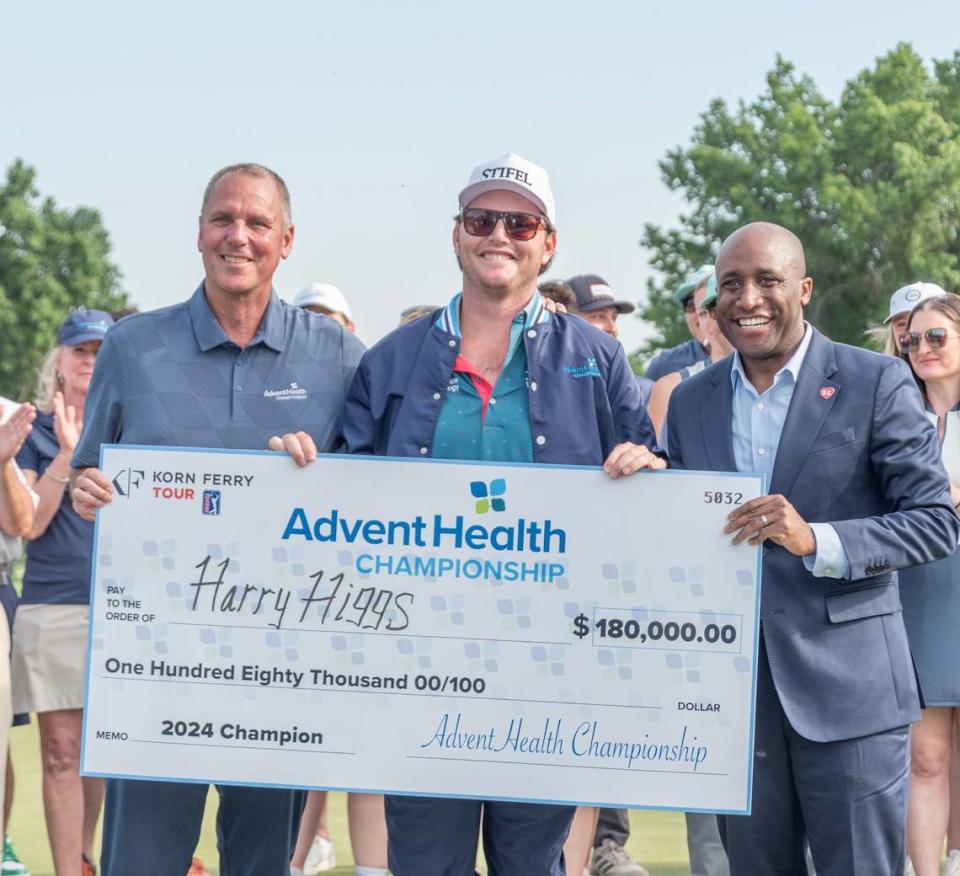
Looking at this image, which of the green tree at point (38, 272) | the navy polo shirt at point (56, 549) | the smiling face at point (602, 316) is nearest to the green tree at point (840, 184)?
the green tree at point (38, 272)

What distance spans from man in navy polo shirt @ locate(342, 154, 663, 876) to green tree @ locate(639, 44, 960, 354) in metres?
40.2

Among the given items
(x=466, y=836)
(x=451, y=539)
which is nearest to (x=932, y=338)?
(x=451, y=539)

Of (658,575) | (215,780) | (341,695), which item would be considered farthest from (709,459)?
(215,780)

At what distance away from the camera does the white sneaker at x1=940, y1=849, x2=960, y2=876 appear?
6621mm

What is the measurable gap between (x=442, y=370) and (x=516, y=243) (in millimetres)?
430

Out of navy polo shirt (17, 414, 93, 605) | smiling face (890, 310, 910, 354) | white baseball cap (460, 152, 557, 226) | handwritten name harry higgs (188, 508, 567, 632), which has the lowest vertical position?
handwritten name harry higgs (188, 508, 567, 632)

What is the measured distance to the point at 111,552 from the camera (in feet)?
14.7

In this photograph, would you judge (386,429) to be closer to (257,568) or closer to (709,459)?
(257,568)

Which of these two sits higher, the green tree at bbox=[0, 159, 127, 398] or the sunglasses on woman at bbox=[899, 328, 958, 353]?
the green tree at bbox=[0, 159, 127, 398]

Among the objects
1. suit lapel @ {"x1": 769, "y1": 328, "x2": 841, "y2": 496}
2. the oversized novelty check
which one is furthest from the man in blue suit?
the oversized novelty check

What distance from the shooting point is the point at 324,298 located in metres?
8.81

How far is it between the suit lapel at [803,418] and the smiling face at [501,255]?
2.80 feet

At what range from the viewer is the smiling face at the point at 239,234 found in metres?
4.66

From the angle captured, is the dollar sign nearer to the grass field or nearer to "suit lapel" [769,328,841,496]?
"suit lapel" [769,328,841,496]
